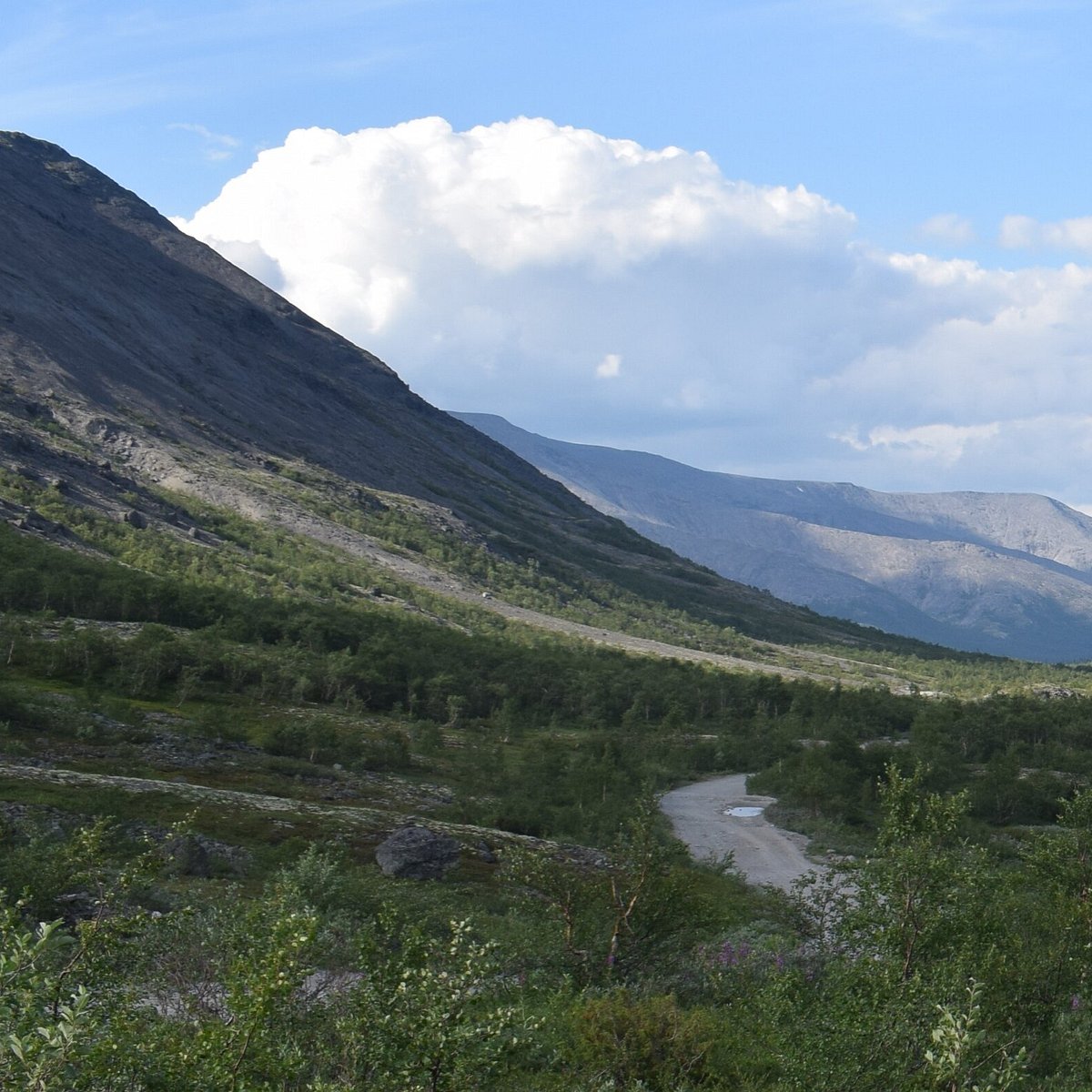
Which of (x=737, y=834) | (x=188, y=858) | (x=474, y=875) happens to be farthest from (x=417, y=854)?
(x=737, y=834)

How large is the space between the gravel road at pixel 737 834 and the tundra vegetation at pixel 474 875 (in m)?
1.93

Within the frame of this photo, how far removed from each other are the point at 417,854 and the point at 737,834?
22.5 meters

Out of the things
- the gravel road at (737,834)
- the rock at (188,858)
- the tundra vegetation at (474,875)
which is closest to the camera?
the tundra vegetation at (474,875)

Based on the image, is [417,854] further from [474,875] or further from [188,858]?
[188,858]

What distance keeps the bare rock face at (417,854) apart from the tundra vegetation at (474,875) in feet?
2.97

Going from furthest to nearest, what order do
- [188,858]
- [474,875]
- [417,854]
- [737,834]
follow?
1. [737,834]
2. [474,875]
3. [417,854]
4. [188,858]

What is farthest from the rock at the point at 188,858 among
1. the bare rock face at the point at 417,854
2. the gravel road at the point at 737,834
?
the gravel road at the point at 737,834

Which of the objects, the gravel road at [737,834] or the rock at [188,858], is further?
the gravel road at [737,834]

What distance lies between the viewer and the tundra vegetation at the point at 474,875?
40.2ft

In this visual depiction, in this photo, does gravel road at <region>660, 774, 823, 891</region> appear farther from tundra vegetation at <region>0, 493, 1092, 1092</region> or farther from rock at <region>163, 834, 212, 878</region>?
rock at <region>163, 834, 212, 878</region>

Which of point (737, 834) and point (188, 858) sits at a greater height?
point (188, 858)

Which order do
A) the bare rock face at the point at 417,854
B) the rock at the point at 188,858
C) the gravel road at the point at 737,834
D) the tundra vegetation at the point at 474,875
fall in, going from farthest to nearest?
the gravel road at the point at 737,834
the bare rock face at the point at 417,854
the rock at the point at 188,858
the tundra vegetation at the point at 474,875

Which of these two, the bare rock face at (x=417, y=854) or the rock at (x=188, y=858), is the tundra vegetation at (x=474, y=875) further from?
the bare rock face at (x=417, y=854)

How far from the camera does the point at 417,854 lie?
3662cm
